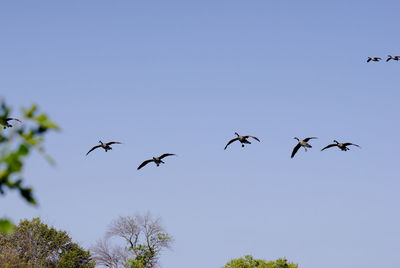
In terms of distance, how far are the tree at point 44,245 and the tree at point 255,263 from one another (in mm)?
18503

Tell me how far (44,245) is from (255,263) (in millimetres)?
25028

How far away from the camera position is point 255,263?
57469mm

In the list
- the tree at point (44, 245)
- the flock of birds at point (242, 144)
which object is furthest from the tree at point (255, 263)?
the flock of birds at point (242, 144)

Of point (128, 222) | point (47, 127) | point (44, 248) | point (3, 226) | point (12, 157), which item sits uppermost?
point (128, 222)

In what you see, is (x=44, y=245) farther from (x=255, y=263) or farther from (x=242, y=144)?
(x=242, y=144)

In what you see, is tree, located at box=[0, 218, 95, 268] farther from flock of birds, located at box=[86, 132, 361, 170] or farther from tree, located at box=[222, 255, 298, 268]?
flock of birds, located at box=[86, 132, 361, 170]

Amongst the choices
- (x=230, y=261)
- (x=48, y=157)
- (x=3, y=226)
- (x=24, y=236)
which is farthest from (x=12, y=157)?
(x=24, y=236)

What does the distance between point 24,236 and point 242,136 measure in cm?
4138

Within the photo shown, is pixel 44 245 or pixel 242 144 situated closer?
pixel 242 144

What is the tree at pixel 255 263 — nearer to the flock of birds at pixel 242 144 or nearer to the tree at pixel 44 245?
the tree at pixel 44 245

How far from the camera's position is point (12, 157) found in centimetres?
283

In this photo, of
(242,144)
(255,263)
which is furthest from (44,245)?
(242,144)

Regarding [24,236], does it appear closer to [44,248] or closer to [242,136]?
[44,248]

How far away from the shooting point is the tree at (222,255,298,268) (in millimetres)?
56391
